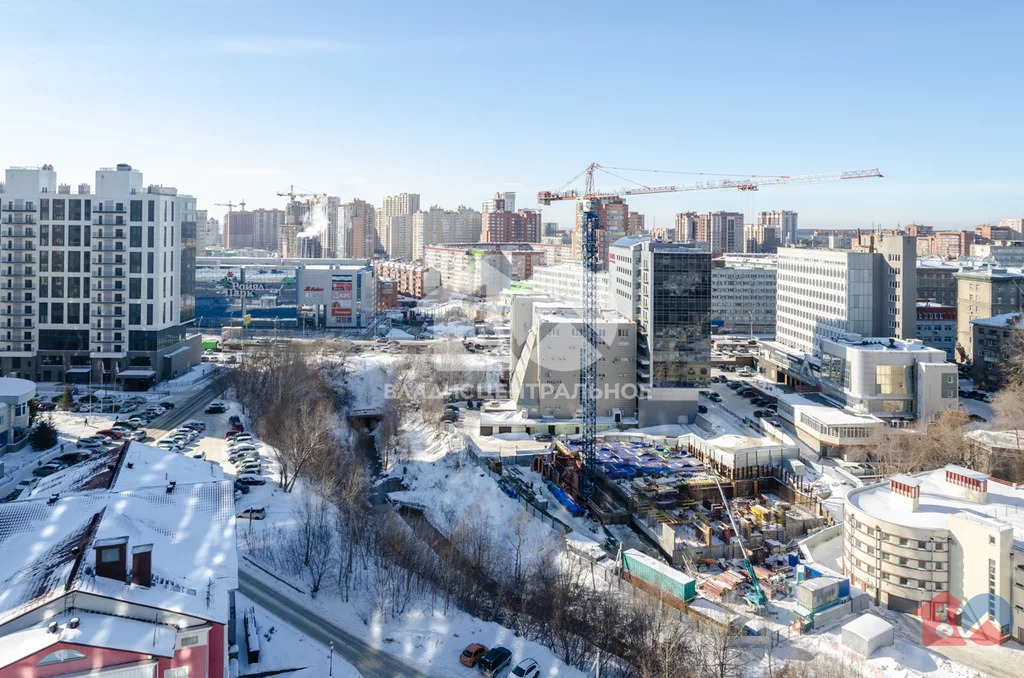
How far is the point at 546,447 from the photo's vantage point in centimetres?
1825

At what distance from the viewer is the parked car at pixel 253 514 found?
1203 centimetres

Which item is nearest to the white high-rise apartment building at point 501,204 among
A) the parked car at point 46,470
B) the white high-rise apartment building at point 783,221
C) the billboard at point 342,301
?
the white high-rise apartment building at point 783,221

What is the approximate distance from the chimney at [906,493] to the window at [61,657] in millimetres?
10834

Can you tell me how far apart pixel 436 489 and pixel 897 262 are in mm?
15801

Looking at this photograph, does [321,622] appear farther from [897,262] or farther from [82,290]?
[897,262]

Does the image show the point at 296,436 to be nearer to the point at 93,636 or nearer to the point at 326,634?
the point at 326,634

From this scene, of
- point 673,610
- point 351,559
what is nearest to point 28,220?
point 351,559

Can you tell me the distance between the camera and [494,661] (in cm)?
859

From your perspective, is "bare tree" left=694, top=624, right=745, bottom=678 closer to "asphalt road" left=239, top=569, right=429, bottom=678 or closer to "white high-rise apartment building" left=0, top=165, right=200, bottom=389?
"asphalt road" left=239, top=569, right=429, bottom=678

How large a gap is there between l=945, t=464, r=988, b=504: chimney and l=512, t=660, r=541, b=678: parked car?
787cm

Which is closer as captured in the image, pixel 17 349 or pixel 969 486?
pixel 969 486

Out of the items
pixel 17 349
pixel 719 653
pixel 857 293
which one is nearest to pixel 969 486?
pixel 719 653

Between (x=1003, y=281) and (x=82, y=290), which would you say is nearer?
(x=82, y=290)

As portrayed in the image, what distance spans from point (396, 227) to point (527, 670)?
60.3m
